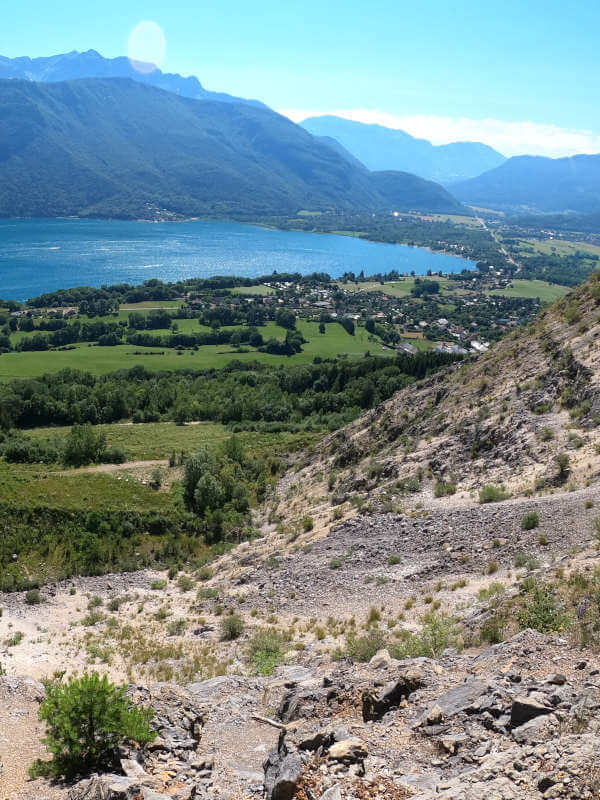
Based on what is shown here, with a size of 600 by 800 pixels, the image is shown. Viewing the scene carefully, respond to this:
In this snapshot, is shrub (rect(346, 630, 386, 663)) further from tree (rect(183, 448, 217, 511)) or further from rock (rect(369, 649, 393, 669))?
tree (rect(183, 448, 217, 511))

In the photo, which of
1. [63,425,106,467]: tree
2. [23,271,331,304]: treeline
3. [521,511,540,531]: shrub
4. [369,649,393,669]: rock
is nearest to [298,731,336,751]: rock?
[369,649,393,669]: rock

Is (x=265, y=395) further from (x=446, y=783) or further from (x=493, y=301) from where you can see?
(x=493, y=301)

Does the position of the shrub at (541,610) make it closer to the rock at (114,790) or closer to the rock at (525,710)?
the rock at (525,710)

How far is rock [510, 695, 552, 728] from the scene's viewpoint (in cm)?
870

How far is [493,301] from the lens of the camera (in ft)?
588

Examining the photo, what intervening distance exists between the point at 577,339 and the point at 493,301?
160815 millimetres

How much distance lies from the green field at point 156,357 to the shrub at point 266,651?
290 ft

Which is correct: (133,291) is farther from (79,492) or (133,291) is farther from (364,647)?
(364,647)

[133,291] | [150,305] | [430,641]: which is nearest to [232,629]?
[430,641]

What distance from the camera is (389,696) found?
10883mm

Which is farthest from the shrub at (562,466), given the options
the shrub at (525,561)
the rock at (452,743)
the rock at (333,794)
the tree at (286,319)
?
the tree at (286,319)

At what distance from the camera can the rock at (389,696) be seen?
35.2 ft

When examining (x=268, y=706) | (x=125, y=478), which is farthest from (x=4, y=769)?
(x=125, y=478)

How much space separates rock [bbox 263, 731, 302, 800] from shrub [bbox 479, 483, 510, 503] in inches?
522
